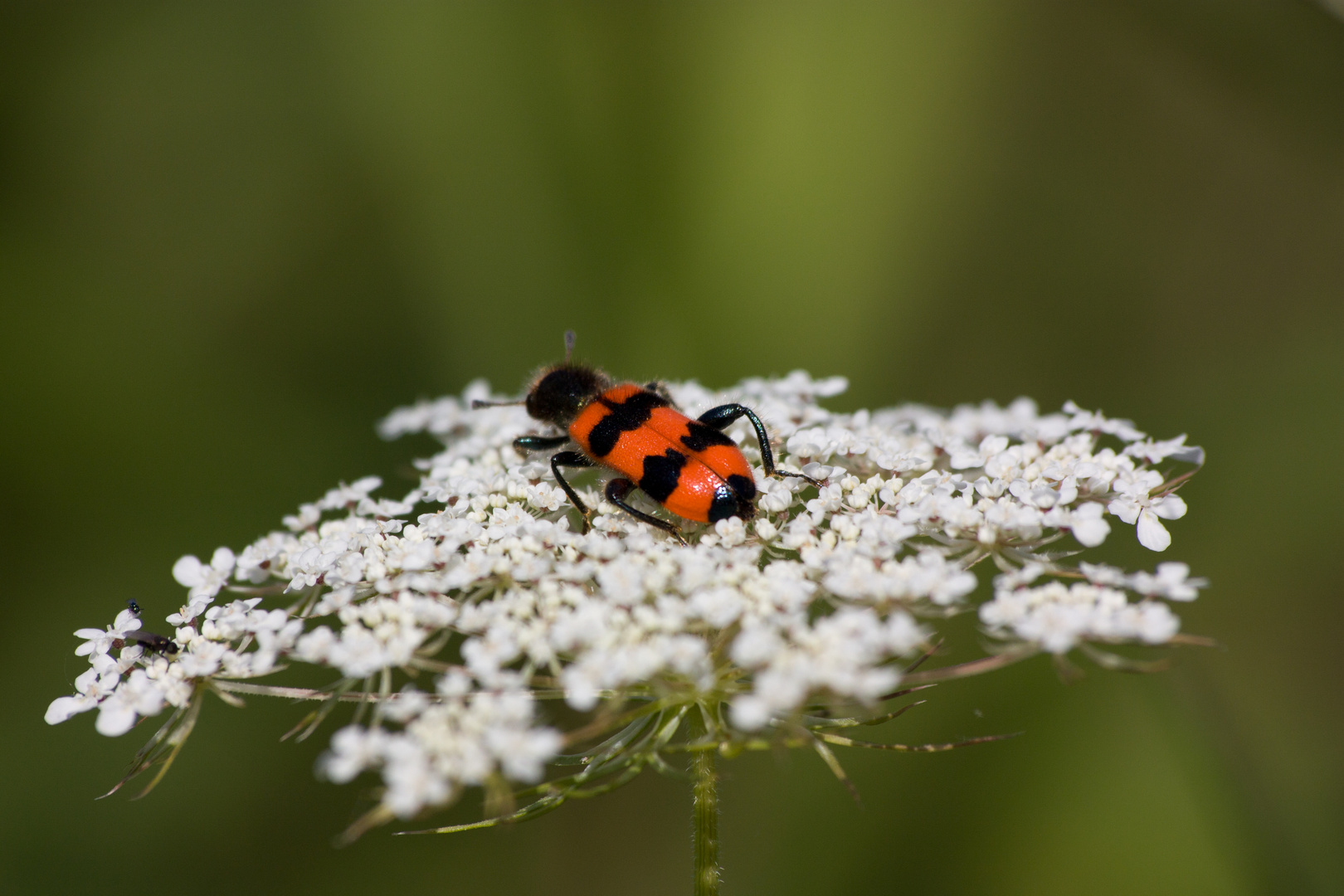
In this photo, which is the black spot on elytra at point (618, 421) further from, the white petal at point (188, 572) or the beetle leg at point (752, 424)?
the white petal at point (188, 572)

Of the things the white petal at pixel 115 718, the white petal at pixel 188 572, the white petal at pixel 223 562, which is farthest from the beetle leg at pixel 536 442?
the white petal at pixel 115 718

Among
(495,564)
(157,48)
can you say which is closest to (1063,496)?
(495,564)

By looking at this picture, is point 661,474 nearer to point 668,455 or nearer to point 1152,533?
point 668,455

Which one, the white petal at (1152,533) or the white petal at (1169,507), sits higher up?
the white petal at (1169,507)

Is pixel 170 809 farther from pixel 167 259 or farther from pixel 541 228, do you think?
pixel 541 228

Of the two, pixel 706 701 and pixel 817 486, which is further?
pixel 817 486
